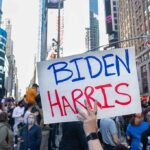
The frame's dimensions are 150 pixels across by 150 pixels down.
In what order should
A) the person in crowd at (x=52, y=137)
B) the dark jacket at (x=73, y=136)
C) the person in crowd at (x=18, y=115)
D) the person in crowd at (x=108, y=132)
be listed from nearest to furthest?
the dark jacket at (x=73, y=136) < the person in crowd at (x=108, y=132) < the person in crowd at (x=52, y=137) < the person in crowd at (x=18, y=115)

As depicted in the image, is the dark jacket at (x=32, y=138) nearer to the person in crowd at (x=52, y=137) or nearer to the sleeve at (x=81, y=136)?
the person in crowd at (x=52, y=137)

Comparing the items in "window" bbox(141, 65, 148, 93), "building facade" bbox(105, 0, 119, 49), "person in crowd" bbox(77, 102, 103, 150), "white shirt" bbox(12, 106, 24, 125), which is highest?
"building facade" bbox(105, 0, 119, 49)

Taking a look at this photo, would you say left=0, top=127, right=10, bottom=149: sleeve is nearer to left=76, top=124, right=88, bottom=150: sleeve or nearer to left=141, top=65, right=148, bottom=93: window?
left=76, top=124, right=88, bottom=150: sleeve

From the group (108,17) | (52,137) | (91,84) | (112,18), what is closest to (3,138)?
(91,84)

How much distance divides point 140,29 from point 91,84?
77.8 m

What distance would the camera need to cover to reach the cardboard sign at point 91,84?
3061 millimetres

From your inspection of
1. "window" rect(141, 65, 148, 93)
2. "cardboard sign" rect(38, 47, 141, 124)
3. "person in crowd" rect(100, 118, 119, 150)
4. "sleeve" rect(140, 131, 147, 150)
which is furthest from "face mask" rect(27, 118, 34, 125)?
"window" rect(141, 65, 148, 93)

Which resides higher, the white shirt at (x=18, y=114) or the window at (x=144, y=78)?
the window at (x=144, y=78)

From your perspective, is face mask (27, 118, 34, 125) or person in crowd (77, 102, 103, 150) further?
face mask (27, 118, 34, 125)

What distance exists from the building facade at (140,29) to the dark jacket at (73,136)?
6082 cm

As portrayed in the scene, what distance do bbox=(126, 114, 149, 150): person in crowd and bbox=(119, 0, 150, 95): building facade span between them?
5929 centimetres

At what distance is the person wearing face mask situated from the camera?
7.43 meters

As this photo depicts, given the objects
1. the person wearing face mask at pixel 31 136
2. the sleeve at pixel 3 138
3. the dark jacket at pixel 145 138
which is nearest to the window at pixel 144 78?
the person wearing face mask at pixel 31 136

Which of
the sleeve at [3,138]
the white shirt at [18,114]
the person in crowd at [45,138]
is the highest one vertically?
the white shirt at [18,114]
